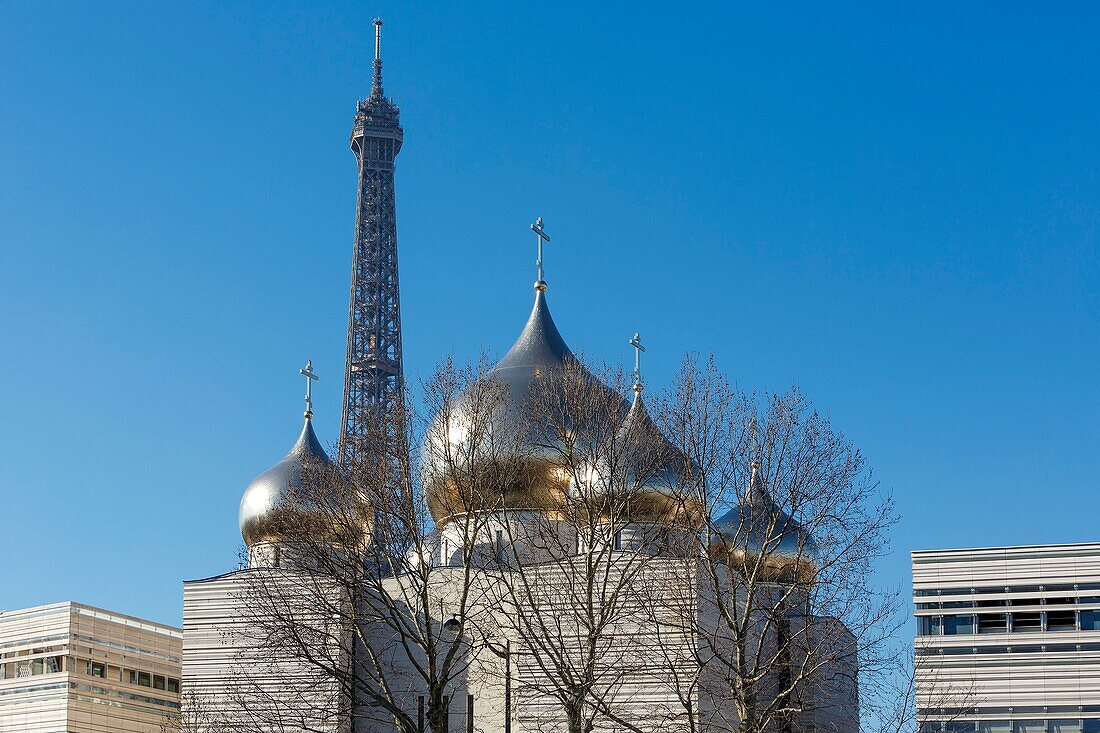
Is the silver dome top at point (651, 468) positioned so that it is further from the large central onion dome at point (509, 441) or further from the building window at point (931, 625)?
the building window at point (931, 625)

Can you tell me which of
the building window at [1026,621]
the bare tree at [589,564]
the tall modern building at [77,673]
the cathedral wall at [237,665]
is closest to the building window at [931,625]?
the building window at [1026,621]

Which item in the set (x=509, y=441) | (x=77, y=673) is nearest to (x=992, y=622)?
(x=509, y=441)

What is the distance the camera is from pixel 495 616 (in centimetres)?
3027

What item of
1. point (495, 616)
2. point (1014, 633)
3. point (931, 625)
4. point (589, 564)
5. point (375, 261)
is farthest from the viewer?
point (375, 261)

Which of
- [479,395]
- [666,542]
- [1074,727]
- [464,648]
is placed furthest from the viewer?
[1074,727]

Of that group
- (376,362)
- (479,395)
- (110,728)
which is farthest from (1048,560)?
(376,362)

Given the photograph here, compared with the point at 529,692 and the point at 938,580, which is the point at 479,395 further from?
the point at 938,580

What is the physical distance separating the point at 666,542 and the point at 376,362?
46416 mm

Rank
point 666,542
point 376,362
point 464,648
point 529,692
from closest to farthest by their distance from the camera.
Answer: point 666,542 → point 529,692 → point 464,648 → point 376,362

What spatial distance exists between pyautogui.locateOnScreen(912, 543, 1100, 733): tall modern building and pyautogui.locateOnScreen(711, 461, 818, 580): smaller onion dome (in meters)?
5.02

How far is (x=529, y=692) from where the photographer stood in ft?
95.2

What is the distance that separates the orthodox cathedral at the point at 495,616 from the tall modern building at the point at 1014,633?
356cm

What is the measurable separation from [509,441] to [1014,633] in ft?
43.3

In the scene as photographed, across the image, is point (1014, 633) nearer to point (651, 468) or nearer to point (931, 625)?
point (931, 625)
